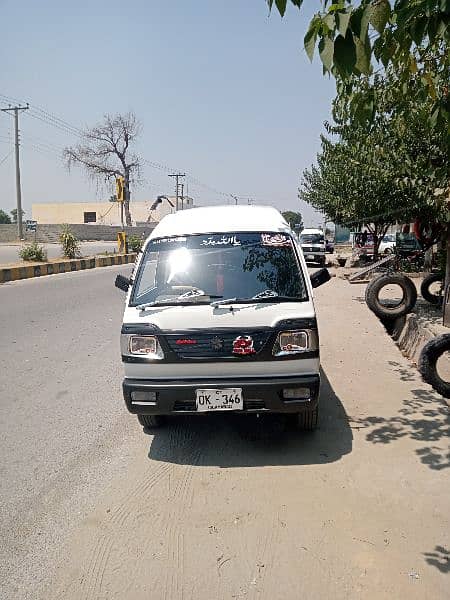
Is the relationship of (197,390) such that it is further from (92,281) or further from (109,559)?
(92,281)

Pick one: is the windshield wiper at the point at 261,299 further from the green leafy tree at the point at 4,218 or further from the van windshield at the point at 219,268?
the green leafy tree at the point at 4,218

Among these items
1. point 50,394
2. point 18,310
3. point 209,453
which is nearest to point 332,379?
point 209,453

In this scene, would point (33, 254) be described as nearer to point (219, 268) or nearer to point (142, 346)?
point (219, 268)

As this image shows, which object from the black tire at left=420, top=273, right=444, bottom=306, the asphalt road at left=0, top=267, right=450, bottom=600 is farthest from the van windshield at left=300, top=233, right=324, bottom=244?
the asphalt road at left=0, top=267, right=450, bottom=600

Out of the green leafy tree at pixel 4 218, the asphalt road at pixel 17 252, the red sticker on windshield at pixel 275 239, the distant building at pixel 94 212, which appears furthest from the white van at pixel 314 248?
the green leafy tree at pixel 4 218

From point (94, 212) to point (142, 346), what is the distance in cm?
8297

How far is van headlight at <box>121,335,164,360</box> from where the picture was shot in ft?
13.1

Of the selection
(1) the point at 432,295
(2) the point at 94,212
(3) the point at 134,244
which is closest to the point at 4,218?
(2) the point at 94,212

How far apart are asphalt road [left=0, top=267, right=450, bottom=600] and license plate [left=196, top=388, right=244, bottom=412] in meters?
0.43

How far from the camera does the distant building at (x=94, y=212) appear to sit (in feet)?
271

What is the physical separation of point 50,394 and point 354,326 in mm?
5592

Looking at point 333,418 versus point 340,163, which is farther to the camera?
point 340,163

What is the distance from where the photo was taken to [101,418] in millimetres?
4953

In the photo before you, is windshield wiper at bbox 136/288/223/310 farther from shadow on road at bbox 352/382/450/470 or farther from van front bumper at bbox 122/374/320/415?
shadow on road at bbox 352/382/450/470
